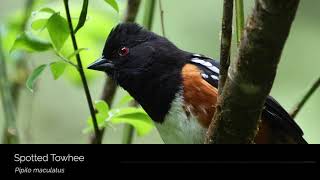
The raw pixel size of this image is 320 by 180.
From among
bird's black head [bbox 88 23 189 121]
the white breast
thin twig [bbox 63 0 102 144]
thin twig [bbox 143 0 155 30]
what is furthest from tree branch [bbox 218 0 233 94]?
thin twig [bbox 143 0 155 30]

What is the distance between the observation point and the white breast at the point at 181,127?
8.51 feet

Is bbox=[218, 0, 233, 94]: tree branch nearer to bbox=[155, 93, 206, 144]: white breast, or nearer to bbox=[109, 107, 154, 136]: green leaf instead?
bbox=[109, 107, 154, 136]: green leaf

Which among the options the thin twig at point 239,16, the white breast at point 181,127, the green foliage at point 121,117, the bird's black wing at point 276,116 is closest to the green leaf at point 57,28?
the green foliage at point 121,117

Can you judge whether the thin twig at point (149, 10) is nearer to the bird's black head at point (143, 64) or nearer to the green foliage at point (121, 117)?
the bird's black head at point (143, 64)

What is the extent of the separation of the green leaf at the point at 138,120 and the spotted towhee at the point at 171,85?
5.7 inches

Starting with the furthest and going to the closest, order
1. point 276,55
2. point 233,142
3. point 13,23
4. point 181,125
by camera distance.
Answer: point 13,23, point 181,125, point 233,142, point 276,55

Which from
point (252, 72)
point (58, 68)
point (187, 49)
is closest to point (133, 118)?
point (58, 68)

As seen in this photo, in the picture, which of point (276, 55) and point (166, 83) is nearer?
point (276, 55)

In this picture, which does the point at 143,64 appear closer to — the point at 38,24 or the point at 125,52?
the point at 125,52
